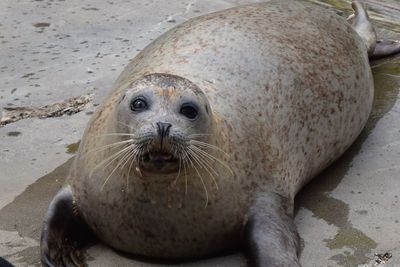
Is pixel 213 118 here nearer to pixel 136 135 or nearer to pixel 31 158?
pixel 136 135

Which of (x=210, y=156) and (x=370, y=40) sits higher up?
(x=210, y=156)

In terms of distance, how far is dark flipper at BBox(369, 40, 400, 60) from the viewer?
634cm

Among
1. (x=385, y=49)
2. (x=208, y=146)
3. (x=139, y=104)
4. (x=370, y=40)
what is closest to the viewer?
(x=139, y=104)

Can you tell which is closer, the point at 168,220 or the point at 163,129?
the point at 163,129

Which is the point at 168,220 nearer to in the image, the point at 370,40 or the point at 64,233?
the point at 64,233

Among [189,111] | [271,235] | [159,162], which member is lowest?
[271,235]

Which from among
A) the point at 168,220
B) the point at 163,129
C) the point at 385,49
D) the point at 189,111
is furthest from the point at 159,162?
the point at 385,49

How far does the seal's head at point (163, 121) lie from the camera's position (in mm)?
3330

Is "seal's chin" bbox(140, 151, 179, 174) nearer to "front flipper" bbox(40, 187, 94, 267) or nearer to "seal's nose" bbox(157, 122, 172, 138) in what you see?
"seal's nose" bbox(157, 122, 172, 138)

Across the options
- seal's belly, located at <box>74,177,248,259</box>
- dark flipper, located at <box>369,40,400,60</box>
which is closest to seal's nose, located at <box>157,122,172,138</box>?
seal's belly, located at <box>74,177,248,259</box>

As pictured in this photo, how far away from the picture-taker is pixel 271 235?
3.71 meters

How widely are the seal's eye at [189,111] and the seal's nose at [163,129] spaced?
0.18m

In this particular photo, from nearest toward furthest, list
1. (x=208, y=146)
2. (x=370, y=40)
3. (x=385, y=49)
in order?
(x=208, y=146) < (x=370, y=40) < (x=385, y=49)

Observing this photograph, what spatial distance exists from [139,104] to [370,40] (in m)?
3.06
